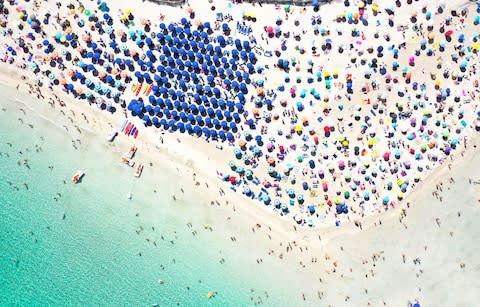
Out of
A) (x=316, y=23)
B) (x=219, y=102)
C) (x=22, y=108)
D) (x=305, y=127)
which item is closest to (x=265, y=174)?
(x=305, y=127)

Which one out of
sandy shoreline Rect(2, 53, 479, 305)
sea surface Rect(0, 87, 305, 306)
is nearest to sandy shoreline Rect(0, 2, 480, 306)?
sandy shoreline Rect(2, 53, 479, 305)

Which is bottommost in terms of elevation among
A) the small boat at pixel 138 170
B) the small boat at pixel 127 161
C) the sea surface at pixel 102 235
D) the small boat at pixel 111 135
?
the sea surface at pixel 102 235

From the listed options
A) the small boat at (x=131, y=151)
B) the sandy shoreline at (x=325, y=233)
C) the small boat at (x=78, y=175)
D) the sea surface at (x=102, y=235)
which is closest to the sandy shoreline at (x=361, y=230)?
the sandy shoreline at (x=325, y=233)

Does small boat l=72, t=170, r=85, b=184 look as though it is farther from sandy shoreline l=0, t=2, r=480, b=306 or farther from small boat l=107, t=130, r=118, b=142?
small boat l=107, t=130, r=118, b=142

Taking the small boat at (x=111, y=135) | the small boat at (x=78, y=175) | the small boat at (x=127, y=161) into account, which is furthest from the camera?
the small boat at (x=78, y=175)

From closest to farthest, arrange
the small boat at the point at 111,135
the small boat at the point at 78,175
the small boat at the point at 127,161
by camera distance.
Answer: the small boat at the point at 111,135 → the small boat at the point at 127,161 → the small boat at the point at 78,175

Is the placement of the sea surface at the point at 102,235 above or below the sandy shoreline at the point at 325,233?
below

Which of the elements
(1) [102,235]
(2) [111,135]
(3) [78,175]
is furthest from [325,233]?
(3) [78,175]

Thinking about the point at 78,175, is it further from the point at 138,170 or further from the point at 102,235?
the point at 102,235

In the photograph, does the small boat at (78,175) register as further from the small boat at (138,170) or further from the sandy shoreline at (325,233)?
the small boat at (138,170)

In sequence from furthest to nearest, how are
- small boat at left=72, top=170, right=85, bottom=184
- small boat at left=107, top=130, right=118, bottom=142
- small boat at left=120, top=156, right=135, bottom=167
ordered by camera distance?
small boat at left=72, top=170, right=85, bottom=184, small boat at left=120, top=156, right=135, bottom=167, small boat at left=107, top=130, right=118, bottom=142
